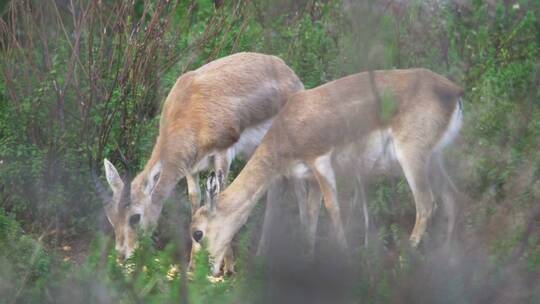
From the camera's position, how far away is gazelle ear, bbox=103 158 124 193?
730 centimetres

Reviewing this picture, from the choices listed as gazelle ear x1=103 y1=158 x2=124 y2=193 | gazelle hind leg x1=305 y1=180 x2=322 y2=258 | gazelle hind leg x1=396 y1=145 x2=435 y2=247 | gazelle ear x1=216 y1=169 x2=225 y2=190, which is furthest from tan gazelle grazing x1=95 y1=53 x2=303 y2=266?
gazelle hind leg x1=396 y1=145 x2=435 y2=247

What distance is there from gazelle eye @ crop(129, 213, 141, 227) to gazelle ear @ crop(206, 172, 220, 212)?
570 mm

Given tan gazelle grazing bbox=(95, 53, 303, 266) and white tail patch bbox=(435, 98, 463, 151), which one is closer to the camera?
white tail patch bbox=(435, 98, 463, 151)

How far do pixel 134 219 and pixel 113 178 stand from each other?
35cm

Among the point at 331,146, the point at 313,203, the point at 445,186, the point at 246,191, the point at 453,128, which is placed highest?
the point at 453,128

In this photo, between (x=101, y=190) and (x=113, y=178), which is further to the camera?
(x=113, y=178)

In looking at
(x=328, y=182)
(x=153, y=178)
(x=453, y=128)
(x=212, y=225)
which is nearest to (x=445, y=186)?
(x=453, y=128)

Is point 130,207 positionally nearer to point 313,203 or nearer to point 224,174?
point 224,174

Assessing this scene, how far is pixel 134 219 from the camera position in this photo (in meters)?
7.25

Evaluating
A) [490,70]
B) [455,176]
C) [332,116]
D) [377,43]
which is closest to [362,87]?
[332,116]

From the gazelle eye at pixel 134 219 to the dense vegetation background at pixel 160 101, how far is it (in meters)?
0.22

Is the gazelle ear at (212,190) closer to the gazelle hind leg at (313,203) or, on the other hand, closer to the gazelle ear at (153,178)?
the gazelle ear at (153,178)

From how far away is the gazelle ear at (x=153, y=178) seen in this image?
7.45 meters

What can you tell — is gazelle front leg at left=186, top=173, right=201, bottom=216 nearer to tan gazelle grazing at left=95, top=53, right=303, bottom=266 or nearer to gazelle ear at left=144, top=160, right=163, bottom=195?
tan gazelle grazing at left=95, top=53, right=303, bottom=266
